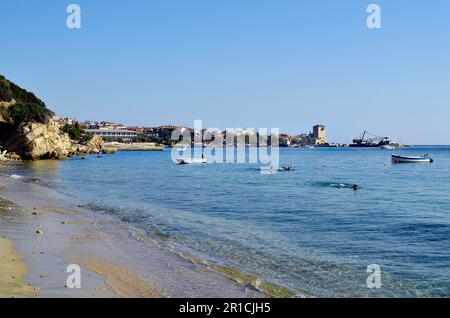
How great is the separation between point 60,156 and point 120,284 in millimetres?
86950

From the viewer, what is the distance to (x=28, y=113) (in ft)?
291

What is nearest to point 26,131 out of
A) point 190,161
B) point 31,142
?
point 31,142

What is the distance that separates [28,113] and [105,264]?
83.2 metres

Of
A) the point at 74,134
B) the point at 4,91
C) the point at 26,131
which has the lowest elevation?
the point at 26,131

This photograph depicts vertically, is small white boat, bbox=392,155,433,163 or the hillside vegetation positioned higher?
the hillside vegetation

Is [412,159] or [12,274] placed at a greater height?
[12,274]

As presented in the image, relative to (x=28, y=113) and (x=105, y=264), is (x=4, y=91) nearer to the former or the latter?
(x=28, y=113)

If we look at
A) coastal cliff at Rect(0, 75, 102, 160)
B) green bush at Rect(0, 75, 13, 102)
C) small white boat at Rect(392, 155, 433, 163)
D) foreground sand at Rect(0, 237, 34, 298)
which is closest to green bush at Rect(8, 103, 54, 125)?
coastal cliff at Rect(0, 75, 102, 160)

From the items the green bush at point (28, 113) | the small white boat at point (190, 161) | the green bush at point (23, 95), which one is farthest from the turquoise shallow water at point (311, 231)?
the green bush at point (23, 95)

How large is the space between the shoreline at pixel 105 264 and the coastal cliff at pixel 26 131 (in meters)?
66.8

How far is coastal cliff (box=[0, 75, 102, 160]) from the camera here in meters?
83.2

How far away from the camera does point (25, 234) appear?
54.4ft

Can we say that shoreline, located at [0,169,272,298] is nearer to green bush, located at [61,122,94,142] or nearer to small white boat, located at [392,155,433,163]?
small white boat, located at [392,155,433,163]
